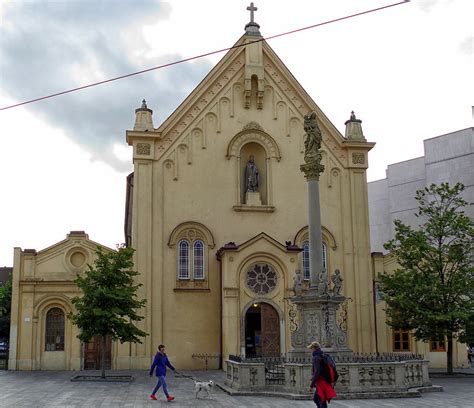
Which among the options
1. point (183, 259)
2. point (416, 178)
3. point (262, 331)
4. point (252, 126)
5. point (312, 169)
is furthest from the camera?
point (416, 178)

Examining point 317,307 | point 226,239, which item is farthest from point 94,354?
point 317,307

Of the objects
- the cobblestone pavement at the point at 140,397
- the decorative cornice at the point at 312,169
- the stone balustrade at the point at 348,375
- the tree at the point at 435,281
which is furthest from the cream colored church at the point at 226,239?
the stone balustrade at the point at 348,375

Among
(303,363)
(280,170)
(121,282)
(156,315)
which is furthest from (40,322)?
(303,363)

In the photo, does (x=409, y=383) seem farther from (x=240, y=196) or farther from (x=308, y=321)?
(x=240, y=196)

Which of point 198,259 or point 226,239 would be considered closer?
point 198,259

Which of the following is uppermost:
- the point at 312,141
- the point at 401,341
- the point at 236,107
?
the point at 236,107

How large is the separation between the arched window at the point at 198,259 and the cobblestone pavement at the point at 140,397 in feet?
25.2

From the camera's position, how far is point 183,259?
33969 mm

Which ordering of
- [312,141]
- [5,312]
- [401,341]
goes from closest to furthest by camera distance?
[312,141], [401,341], [5,312]

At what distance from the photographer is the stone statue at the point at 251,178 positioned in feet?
116

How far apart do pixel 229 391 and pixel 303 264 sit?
47.8 feet

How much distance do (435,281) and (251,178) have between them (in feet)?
36.1

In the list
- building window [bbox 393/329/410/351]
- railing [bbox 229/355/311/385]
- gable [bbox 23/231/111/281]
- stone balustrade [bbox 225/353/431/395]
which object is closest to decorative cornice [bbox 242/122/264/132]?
gable [bbox 23/231/111/281]

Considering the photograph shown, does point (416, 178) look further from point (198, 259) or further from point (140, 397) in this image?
point (140, 397)
